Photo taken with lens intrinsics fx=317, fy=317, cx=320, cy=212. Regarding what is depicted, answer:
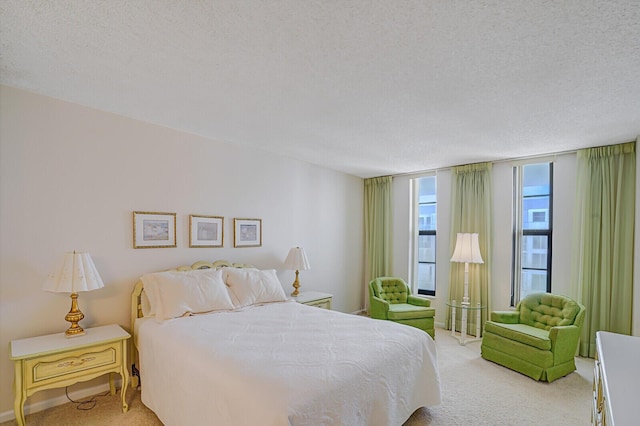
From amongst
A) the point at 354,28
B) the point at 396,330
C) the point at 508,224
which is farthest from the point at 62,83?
the point at 508,224

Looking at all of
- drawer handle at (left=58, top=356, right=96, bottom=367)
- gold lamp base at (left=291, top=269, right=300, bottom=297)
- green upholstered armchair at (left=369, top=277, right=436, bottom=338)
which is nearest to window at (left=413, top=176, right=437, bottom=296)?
green upholstered armchair at (left=369, top=277, right=436, bottom=338)

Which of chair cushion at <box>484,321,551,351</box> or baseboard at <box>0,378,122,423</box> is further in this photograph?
chair cushion at <box>484,321,551,351</box>

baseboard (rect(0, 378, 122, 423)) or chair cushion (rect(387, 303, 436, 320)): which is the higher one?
chair cushion (rect(387, 303, 436, 320))

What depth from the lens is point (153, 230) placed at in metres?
3.23

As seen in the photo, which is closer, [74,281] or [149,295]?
[74,281]

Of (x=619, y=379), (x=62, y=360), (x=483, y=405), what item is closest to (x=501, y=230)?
(x=483, y=405)

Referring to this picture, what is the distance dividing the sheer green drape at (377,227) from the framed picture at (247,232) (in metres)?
2.44

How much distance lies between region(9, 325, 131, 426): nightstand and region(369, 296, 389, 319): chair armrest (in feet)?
9.81

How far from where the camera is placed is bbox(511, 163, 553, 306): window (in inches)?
168

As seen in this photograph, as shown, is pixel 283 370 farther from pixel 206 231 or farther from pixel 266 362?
pixel 206 231

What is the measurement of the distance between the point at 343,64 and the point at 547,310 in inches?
143

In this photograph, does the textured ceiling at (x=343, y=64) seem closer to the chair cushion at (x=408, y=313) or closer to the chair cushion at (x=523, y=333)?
the chair cushion at (x=523, y=333)

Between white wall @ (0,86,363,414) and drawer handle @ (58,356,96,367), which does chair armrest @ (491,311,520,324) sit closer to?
white wall @ (0,86,363,414)

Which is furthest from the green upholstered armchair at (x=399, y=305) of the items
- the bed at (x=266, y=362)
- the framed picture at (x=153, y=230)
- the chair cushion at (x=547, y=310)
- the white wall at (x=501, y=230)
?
the framed picture at (x=153, y=230)
